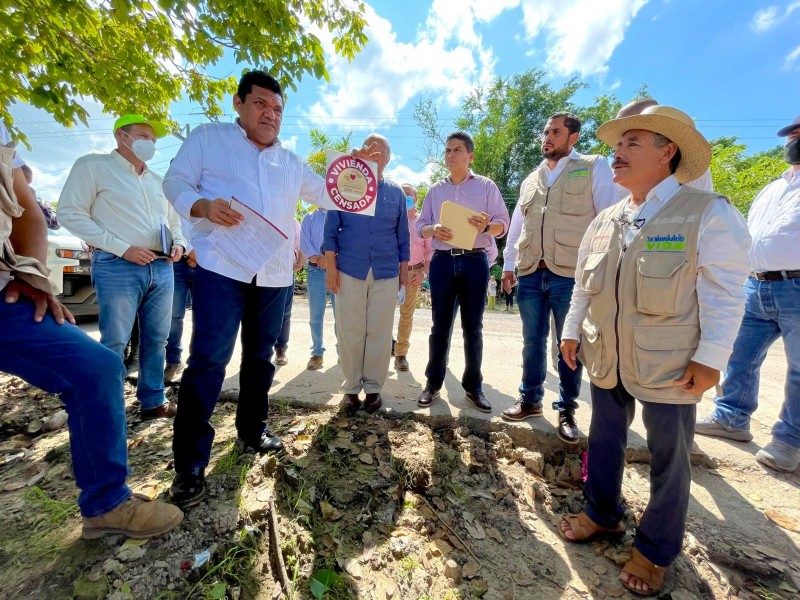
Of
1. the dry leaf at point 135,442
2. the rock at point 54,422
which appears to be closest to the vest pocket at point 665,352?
the dry leaf at point 135,442

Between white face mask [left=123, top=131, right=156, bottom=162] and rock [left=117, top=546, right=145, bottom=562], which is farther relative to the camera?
white face mask [left=123, top=131, right=156, bottom=162]

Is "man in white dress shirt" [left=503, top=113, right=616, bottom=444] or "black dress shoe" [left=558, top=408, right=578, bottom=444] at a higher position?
"man in white dress shirt" [left=503, top=113, right=616, bottom=444]

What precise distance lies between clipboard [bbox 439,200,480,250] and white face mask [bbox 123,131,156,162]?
2396 mm

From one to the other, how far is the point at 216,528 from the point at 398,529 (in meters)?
0.91

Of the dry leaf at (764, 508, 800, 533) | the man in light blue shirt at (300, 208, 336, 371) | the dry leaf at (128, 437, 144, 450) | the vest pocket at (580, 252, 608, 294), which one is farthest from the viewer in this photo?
the man in light blue shirt at (300, 208, 336, 371)

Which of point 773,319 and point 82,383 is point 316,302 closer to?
point 82,383

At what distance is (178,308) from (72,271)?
3601mm

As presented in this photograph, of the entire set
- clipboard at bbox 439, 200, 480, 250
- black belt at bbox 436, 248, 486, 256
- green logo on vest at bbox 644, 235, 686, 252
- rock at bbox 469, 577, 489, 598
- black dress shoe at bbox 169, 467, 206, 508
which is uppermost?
clipboard at bbox 439, 200, 480, 250

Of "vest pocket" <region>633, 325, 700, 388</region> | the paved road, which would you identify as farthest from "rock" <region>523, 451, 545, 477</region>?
"vest pocket" <region>633, 325, 700, 388</region>

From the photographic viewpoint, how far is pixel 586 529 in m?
1.93

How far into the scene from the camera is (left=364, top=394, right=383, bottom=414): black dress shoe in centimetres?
298

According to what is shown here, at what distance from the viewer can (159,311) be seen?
9.62ft

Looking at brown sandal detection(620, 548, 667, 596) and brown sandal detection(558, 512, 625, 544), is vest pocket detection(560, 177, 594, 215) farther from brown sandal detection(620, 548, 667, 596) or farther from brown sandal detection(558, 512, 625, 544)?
brown sandal detection(620, 548, 667, 596)

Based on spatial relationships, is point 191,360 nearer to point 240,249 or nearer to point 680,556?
point 240,249
